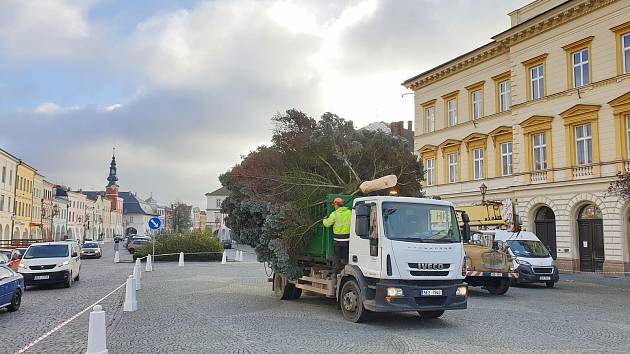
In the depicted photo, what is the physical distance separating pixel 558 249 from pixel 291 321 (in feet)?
74.4

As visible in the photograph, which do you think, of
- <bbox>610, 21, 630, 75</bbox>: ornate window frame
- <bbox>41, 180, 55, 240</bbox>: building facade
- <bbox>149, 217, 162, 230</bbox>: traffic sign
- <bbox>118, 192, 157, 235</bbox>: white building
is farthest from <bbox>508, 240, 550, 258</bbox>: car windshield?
<bbox>118, 192, 157, 235</bbox>: white building

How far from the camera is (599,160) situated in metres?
26.9

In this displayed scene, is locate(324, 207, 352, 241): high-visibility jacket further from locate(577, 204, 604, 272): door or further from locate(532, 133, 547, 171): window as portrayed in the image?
locate(532, 133, 547, 171): window

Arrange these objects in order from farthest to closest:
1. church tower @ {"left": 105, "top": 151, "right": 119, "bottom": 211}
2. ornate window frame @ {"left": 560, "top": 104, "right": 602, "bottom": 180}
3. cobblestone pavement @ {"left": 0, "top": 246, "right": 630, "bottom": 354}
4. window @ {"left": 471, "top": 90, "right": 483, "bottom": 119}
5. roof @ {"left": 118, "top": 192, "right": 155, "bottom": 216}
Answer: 1. roof @ {"left": 118, "top": 192, "right": 155, "bottom": 216}
2. church tower @ {"left": 105, "top": 151, "right": 119, "bottom": 211}
3. window @ {"left": 471, "top": 90, "right": 483, "bottom": 119}
4. ornate window frame @ {"left": 560, "top": 104, "right": 602, "bottom": 180}
5. cobblestone pavement @ {"left": 0, "top": 246, "right": 630, "bottom": 354}

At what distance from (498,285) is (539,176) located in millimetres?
15384

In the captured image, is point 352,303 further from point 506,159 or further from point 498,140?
point 498,140

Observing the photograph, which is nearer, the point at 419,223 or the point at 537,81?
the point at 419,223

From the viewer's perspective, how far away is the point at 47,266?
18.3 m

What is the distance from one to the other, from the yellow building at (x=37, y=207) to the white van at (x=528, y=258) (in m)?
71.4

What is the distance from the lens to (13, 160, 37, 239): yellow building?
68.1 meters

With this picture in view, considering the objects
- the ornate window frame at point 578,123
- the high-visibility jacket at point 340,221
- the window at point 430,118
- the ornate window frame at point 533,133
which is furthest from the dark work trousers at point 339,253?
the window at point 430,118

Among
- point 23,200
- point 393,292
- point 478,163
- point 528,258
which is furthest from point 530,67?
point 23,200

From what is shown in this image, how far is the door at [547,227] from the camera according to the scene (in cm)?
2989

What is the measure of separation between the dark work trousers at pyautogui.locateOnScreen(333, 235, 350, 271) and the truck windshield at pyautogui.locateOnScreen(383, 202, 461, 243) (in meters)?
1.35
